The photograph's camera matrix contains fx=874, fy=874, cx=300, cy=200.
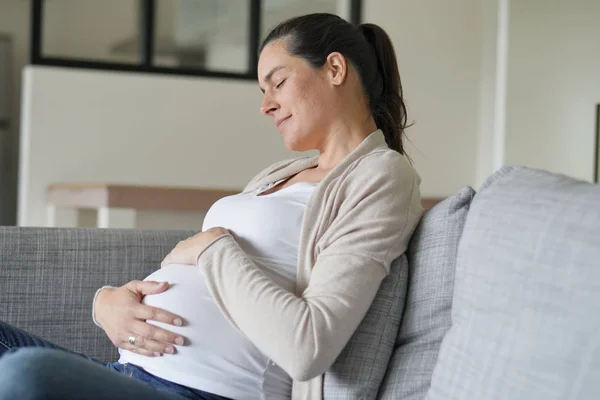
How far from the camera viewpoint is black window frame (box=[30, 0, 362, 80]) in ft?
16.6

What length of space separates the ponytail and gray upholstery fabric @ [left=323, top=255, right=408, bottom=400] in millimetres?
405

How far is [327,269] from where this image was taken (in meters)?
1.33

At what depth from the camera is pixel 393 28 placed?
568 centimetres

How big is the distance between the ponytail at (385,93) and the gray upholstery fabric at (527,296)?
456 mm

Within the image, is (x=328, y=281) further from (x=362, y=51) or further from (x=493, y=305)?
(x=362, y=51)

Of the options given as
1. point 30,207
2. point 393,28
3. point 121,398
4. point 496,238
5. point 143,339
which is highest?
point 393,28

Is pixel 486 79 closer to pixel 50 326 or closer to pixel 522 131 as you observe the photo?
pixel 522 131

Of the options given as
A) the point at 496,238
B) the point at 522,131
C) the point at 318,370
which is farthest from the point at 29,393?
the point at 522,131

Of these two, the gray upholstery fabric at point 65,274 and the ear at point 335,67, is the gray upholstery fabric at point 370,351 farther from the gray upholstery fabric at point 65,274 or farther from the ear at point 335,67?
the gray upholstery fabric at point 65,274

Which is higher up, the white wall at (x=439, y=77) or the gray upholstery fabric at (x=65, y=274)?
the white wall at (x=439, y=77)

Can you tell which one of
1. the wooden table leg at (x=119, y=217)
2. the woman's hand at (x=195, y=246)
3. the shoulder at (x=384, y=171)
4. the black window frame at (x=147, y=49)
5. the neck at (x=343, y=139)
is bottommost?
the wooden table leg at (x=119, y=217)

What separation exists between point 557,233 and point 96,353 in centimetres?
106

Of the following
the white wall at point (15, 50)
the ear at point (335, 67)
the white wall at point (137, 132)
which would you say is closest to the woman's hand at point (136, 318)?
the ear at point (335, 67)

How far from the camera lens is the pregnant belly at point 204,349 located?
4.56 ft
